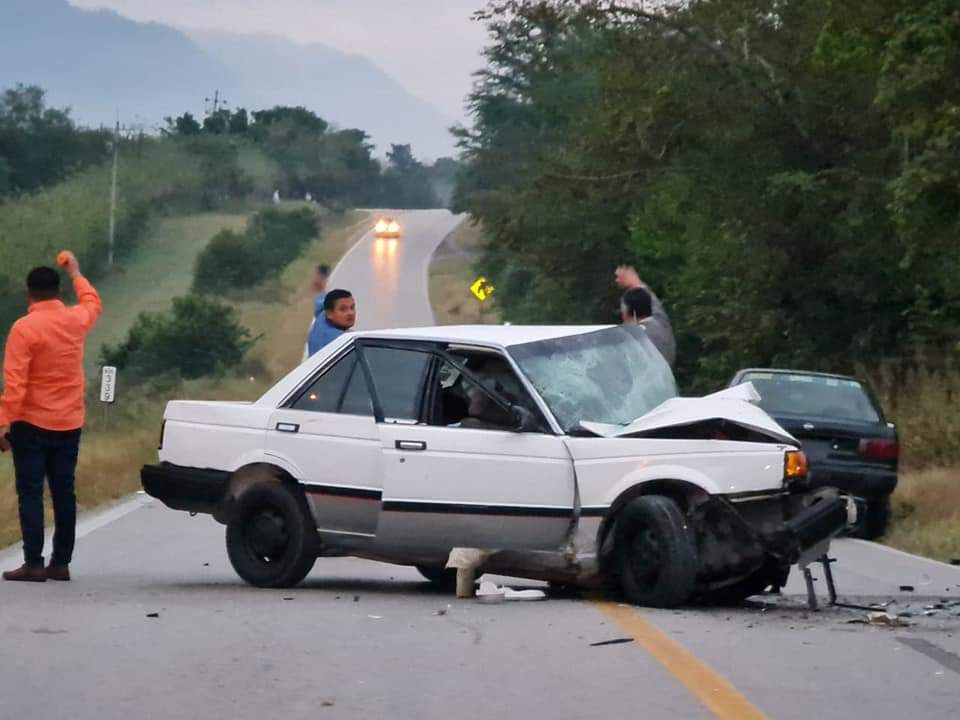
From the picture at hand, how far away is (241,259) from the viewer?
105 metres

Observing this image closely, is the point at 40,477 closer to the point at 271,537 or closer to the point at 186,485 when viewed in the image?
the point at 186,485

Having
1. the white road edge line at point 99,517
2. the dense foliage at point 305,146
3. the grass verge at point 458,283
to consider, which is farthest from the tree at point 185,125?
the white road edge line at point 99,517

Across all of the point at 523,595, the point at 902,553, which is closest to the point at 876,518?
the point at 902,553

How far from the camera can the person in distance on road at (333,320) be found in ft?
45.6

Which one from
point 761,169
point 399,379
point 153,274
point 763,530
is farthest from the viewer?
point 153,274

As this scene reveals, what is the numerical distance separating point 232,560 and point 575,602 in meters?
2.14

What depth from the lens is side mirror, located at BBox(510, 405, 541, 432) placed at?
10445 mm

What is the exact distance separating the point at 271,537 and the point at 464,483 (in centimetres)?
135

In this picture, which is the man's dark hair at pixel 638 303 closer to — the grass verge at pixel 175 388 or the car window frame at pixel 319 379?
the car window frame at pixel 319 379

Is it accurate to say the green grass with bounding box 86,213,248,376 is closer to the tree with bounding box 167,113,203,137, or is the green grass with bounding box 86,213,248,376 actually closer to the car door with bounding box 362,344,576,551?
the tree with bounding box 167,113,203,137

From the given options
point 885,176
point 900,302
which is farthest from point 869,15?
point 900,302

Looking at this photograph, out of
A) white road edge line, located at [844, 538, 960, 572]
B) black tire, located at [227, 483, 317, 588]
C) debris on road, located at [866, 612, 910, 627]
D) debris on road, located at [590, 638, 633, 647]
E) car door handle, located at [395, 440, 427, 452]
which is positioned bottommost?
white road edge line, located at [844, 538, 960, 572]

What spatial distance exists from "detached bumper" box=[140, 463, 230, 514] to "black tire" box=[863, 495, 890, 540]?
767cm

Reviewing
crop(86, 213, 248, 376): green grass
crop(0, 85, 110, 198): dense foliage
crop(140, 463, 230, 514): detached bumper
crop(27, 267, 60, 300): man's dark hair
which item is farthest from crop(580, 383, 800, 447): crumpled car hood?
crop(0, 85, 110, 198): dense foliage
